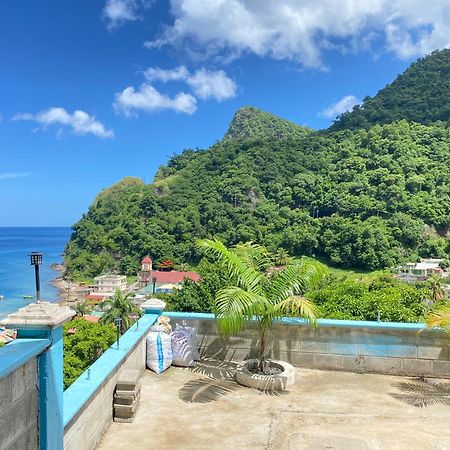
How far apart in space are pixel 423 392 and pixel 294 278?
1902 mm

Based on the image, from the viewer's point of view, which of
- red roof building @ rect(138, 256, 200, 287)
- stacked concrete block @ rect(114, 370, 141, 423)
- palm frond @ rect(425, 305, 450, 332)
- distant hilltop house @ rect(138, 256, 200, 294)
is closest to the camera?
stacked concrete block @ rect(114, 370, 141, 423)

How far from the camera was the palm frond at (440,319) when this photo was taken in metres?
4.90

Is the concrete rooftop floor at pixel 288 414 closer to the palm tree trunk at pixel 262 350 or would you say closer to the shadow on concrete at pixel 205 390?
the shadow on concrete at pixel 205 390

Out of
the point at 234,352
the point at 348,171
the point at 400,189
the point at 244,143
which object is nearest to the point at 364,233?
the point at 400,189

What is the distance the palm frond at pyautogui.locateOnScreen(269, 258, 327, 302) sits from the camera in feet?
17.0

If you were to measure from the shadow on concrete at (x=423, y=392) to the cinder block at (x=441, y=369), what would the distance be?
112 mm

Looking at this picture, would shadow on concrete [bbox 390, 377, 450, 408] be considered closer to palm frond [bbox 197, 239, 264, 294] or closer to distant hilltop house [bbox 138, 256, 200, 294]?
palm frond [bbox 197, 239, 264, 294]

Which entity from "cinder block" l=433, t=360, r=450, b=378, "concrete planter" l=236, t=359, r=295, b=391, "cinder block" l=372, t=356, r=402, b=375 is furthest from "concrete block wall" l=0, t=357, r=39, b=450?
"cinder block" l=433, t=360, r=450, b=378

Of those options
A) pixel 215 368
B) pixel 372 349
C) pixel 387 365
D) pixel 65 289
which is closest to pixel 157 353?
pixel 215 368

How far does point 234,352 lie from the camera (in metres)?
5.93

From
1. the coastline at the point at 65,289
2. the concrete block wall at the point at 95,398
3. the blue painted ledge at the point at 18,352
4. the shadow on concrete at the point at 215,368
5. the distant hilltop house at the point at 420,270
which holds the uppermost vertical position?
the blue painted ledge at the point at 18,352

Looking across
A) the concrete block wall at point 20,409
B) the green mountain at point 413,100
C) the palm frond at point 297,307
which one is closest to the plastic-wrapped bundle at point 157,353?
the palm frond at point 297,307

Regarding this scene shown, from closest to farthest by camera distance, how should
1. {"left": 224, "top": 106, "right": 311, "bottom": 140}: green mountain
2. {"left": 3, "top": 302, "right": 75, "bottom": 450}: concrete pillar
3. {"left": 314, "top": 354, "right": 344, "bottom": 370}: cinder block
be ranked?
{"left": 3, "top": 302, "right": 75, "bottom": 450}: concrete pillar < {"left": 314, "top": 354, "right": 344, "bottom": 370}: cinder block < {"left": 224, "top": 106, "right": 311, "bottom": 140}: green mountain

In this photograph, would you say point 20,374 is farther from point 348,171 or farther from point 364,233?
point 348,171
